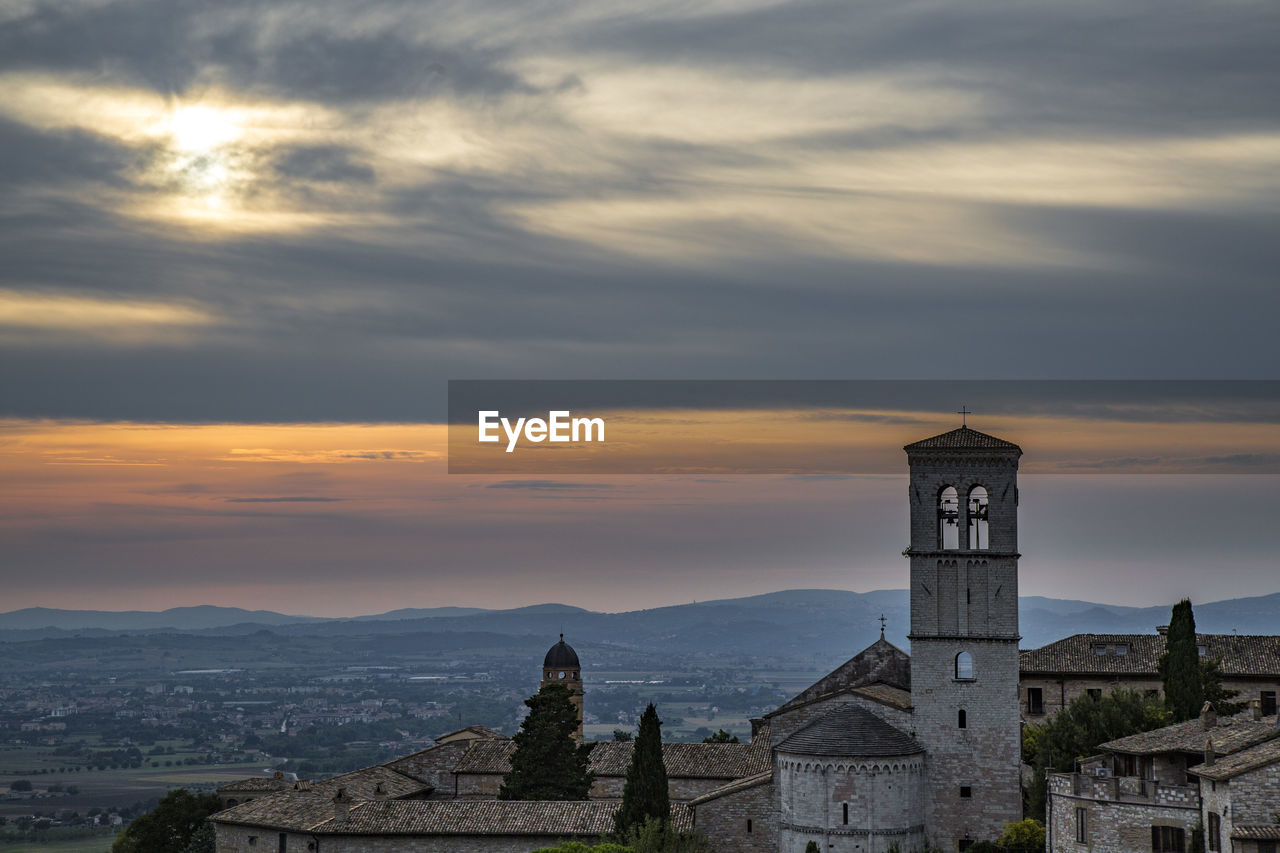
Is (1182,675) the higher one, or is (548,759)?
(1182,675)

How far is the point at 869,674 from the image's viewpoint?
70250 millimetres

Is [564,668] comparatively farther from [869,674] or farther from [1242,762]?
[1242,762]

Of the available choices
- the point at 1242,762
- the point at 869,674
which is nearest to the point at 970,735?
the point at 869,674

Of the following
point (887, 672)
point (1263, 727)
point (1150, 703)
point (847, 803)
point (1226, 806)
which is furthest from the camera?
point (887, 672)

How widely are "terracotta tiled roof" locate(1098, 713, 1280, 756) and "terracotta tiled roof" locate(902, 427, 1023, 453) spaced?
42.6 ft

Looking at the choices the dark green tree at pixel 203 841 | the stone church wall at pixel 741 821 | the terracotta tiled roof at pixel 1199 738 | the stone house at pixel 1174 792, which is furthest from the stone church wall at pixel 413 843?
the terracotta tiled roof at pixel 1199 738

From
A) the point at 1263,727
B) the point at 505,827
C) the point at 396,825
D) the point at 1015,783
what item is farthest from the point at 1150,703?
the point at 396,825

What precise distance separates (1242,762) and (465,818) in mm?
30366

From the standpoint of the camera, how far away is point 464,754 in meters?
80.7

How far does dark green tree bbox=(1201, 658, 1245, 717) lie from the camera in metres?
66.9

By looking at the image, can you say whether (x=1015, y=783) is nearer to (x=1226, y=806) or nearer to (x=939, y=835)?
(x=939, y=835)

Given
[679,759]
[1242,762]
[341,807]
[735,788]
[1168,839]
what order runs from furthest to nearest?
[679,759] < [341,807] < [735,788] < [1168,839] < [1242,762]

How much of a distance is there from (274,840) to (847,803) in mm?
24124

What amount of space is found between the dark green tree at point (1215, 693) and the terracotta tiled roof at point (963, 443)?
41.0ft
